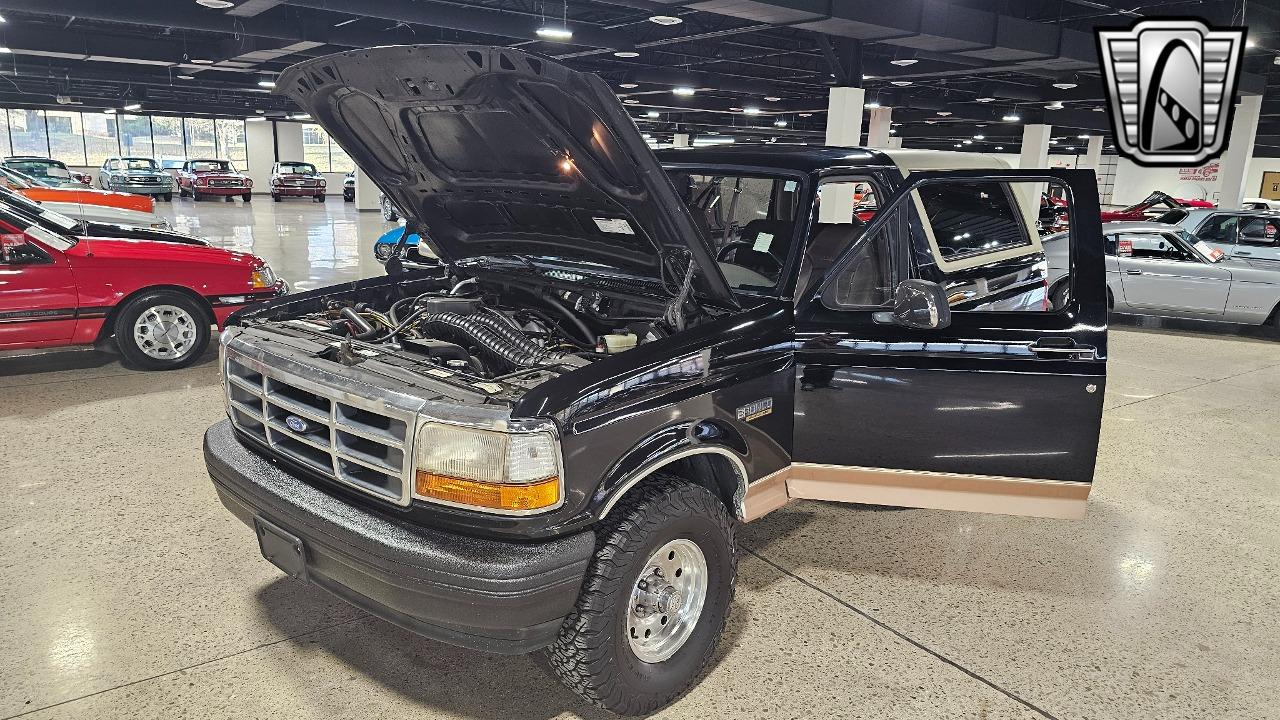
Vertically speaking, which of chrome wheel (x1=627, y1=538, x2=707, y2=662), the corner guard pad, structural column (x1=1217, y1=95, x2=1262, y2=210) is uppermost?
structural column (x1=1217, y1=95, x2=1262, y2=210)

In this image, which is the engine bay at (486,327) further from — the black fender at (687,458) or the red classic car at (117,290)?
the red classic car at (117,290)

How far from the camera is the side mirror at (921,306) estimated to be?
2.91m

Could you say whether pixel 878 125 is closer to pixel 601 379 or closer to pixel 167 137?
pixel 601 379

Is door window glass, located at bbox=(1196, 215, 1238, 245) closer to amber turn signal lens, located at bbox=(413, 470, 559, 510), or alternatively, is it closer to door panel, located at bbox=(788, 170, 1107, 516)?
door panel, located at bbox=(788, 170, 1107, 516)

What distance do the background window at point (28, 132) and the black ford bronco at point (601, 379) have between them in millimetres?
44994

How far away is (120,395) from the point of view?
19.9 feet

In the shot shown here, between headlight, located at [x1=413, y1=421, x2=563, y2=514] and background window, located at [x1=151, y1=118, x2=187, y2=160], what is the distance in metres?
46.4

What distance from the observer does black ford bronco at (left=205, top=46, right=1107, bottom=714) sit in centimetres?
237

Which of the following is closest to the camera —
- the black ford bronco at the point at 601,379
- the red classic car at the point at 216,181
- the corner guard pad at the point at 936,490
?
the black ford bronco at the point at 601,379

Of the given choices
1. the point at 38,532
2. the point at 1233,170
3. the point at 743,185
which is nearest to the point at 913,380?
the point at 743,185

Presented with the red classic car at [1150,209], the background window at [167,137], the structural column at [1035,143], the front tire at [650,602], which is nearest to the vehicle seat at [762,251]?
the front tire at [650,602]

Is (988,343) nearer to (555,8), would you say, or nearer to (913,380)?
(913,380)

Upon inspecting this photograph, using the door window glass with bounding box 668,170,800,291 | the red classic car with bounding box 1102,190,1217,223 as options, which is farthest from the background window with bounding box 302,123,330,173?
the door window glass with bounding box 668,170,800,291

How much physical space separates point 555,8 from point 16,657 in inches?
551
